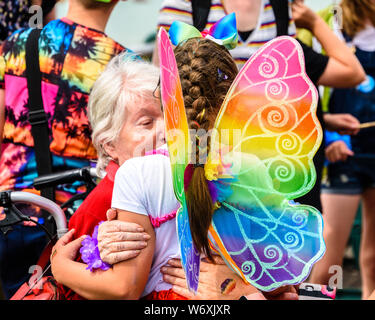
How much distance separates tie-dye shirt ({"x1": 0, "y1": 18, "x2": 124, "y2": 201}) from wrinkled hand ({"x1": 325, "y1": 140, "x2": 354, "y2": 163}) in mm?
1647

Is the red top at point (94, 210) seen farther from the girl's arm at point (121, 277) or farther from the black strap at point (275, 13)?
the black strap at point (275, 13)

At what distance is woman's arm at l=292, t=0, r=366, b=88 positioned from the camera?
7.52ft

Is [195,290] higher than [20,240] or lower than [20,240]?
higher

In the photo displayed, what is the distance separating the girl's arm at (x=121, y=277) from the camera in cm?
130

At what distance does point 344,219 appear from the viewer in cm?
321

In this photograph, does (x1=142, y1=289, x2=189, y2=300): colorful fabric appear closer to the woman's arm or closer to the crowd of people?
the crowd of people

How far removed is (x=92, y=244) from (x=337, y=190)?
2.15 meters

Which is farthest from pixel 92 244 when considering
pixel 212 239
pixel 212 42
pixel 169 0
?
pixel 169 0

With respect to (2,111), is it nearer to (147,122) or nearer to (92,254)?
(147,122)

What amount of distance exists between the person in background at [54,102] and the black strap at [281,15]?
0.60 meters

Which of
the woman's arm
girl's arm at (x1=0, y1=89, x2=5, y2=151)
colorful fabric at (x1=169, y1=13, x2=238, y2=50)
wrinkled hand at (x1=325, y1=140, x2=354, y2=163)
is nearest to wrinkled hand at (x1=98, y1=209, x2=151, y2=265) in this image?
colorful fabric at (x1=169, y1=13, x2=238, y2=50)

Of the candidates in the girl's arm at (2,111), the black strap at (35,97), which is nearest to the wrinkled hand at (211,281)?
the black strap at (35,97)

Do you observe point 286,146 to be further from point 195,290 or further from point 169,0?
point 169,0

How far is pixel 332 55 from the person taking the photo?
235 cm
